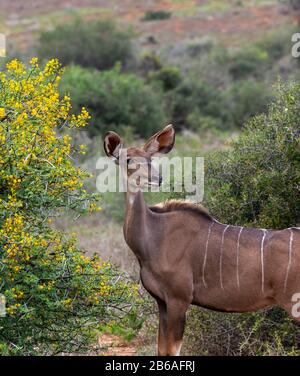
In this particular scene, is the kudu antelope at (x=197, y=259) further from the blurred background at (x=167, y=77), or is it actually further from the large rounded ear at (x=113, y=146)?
the blurred background at (x=167, y=77)

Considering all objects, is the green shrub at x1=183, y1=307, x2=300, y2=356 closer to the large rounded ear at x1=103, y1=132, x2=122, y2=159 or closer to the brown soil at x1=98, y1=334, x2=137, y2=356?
the brown soil at x1=98, y1=334, x2=137, y2=356

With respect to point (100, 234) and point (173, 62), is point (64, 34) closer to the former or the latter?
point (173, 62)

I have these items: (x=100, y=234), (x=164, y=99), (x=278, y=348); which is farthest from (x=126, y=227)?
(x=164, y=99)

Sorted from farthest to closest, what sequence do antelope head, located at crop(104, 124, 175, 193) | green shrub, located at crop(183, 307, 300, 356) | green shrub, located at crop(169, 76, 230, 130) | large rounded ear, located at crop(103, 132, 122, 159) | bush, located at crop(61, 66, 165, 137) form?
green shrub, located at crop(169, 76, 230, 130) → bush, located at crop(61, 66, 165, 137) → green shrub, located at crop(183, 307, 300, 356) → large rounded ear, located at crop(103, 132, 122, 159) → antelope head, located at crop(104, 124, 175, 193)

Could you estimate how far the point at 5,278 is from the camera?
6574mm

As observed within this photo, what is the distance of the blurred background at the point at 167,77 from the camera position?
8.79 m

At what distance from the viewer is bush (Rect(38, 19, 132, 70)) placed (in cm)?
3050

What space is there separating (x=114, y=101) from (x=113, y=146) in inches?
553

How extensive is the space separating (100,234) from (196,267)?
657 centimetres

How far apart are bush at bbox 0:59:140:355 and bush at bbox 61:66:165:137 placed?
12.1m

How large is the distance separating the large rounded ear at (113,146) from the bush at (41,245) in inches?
15.8

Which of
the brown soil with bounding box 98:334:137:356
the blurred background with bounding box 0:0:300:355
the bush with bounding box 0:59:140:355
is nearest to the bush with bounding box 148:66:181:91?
the blurred background with bounding box 0:0:300:355

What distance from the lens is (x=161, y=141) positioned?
6.86 m

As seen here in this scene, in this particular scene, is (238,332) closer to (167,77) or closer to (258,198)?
(258,198)
